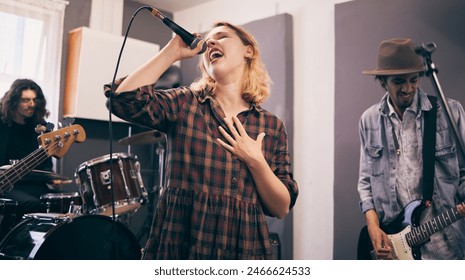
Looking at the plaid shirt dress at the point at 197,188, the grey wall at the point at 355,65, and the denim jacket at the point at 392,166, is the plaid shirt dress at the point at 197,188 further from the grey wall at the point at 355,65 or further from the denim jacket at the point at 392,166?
the grey wall at the point at 355,65

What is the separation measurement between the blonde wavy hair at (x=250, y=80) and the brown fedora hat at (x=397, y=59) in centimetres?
85

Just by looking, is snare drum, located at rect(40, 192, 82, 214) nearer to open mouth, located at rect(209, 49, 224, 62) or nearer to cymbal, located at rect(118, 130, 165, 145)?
cymbal, located at rect(118, 130, 165, 145)

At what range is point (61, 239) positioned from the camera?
5.83ft

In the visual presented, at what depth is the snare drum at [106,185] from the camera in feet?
7.43

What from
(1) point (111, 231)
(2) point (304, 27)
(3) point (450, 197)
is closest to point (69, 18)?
(2) point (304, 27)

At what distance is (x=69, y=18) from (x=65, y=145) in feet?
4.71

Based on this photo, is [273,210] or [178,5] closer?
[273,210]

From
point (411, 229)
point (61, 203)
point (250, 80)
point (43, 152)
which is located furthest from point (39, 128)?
point (411, 229)

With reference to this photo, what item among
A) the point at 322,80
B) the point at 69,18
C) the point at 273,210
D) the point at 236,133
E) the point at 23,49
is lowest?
the point at 273,210

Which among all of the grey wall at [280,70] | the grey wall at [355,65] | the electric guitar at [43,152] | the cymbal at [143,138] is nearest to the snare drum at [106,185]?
the electric guitar at [43,152]

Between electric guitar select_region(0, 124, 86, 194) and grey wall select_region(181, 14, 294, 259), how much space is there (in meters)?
1.14

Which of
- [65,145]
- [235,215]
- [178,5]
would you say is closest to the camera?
→ [235,215]

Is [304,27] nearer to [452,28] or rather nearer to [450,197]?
[452,28]

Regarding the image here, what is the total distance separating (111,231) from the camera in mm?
1894
